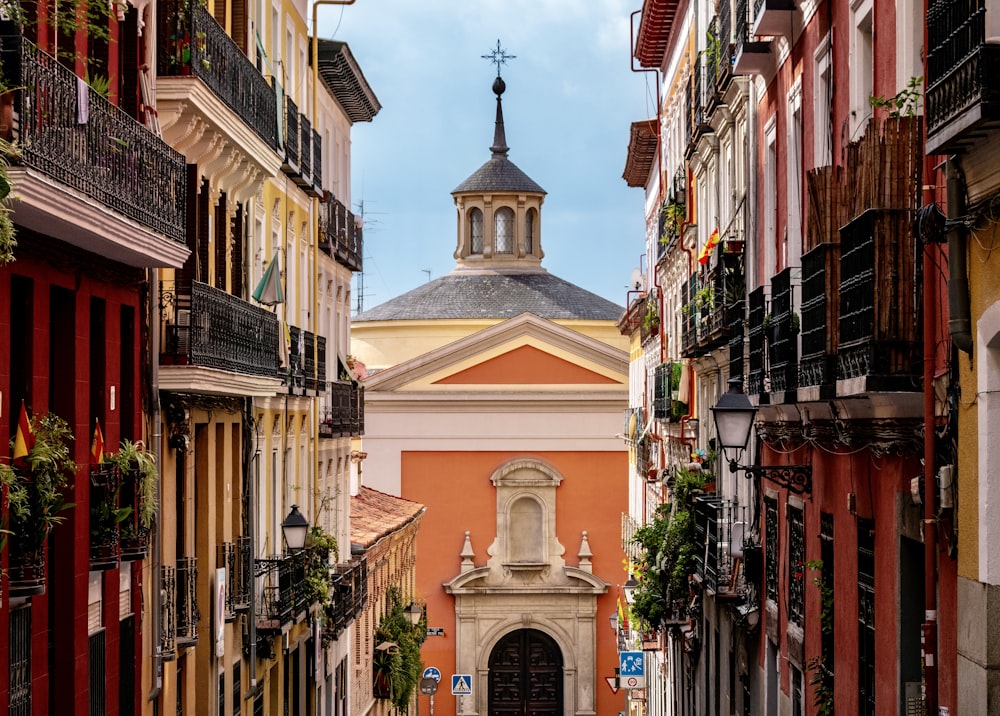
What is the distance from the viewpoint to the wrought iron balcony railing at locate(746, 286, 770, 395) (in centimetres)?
1611

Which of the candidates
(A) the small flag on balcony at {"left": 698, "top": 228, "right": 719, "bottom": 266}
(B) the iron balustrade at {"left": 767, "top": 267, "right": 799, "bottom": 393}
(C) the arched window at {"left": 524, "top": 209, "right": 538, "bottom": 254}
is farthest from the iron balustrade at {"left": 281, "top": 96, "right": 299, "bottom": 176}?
(C) the arched window at {"left": 524, "top": 209, "right": 538, "bottom": 254}

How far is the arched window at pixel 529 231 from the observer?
72.8 meters

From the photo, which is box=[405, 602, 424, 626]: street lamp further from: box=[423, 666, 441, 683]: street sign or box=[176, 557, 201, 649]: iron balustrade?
box=[176, 557, 201, 649]: iron balustrade

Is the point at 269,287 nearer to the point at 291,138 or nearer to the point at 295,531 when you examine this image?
the point at 295,531

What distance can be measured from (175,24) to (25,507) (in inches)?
278

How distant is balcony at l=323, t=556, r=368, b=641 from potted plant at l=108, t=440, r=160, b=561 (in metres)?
12.9

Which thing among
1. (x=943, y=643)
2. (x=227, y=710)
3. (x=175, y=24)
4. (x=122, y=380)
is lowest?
(x=227, y=710)

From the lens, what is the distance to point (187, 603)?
19.5m

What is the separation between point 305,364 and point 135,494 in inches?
479

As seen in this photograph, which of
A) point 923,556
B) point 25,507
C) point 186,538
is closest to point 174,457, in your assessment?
point 186,538

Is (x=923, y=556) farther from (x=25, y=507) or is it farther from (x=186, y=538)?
(x=186, y=538)

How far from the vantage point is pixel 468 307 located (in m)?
69.4

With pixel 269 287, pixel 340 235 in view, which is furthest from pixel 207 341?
pixel 340 235

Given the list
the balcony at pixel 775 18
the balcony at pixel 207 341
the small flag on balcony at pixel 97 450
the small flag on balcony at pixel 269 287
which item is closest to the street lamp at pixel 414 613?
the small flag on balcony at pixel 269 287
